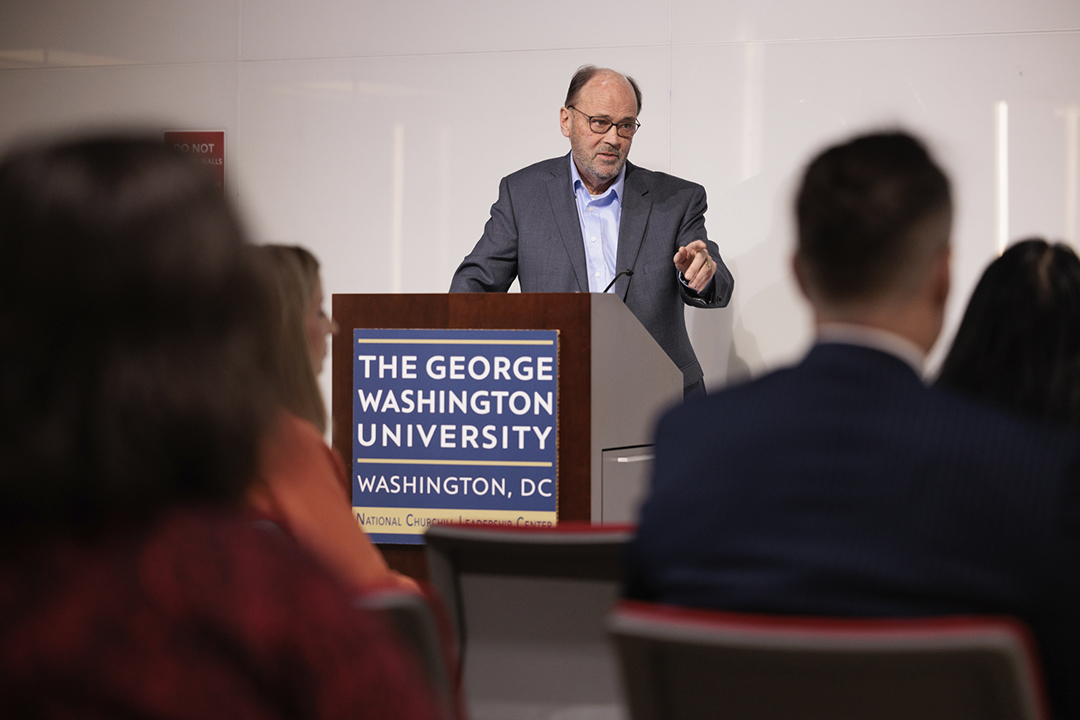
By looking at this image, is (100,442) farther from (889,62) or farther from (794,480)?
(889,62)

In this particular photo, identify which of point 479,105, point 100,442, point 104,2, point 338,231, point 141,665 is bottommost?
point 141,665

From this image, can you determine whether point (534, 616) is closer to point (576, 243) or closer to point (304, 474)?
point (304, 474)

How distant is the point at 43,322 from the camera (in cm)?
56

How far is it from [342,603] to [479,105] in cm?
457

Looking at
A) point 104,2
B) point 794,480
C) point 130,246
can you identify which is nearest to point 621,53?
point 104,2

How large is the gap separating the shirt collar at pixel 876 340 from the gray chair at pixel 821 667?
303 mm

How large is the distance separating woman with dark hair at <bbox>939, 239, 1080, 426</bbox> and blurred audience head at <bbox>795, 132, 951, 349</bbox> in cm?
45

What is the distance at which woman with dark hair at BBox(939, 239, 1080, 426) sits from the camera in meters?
1.45

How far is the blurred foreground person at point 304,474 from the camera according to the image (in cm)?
132

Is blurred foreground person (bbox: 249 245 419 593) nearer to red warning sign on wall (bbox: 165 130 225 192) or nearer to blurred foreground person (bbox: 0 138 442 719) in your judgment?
blurred foreground person (bbox: 0 138 442 719)

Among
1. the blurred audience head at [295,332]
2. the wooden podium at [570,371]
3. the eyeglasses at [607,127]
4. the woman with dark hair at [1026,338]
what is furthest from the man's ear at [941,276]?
the eyeglasses at [607,127]

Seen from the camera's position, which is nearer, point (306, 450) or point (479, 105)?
point (306, 450)

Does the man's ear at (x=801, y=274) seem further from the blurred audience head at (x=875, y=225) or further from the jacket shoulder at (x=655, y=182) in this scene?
the jacket shoulder at (x=655, y=182)

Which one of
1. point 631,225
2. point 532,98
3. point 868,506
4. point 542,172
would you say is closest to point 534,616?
point 868,506
